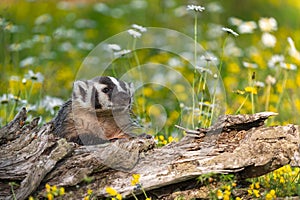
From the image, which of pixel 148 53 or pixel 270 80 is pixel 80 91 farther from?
pixel 148 53

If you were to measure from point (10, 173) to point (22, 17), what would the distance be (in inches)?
314

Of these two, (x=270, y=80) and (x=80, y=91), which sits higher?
(x=80, y=91)

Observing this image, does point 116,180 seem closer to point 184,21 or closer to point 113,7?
point 184,21

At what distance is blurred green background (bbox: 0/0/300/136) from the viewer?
593cm

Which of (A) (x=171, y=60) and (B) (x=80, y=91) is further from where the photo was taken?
(A) (x=171, y=60)

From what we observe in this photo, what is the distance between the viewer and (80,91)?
4.61 meters

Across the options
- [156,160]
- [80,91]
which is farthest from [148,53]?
[156,160]

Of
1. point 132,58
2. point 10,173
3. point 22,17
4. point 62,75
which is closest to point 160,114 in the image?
point 132,58

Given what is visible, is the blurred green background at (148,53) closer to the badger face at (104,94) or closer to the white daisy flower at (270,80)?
the white daisy flower at (270,80)

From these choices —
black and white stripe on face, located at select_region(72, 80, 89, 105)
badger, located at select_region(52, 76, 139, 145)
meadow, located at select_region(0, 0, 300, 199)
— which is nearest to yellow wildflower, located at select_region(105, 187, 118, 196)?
meadow, located at select_region(0, 0, 300, 199)

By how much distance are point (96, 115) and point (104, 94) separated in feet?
0.65

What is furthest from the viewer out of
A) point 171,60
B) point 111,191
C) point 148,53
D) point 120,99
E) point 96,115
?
point 148,53

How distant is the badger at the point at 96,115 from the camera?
4.48 meters

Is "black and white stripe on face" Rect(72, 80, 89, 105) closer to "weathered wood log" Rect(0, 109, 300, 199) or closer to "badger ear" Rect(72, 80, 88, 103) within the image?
"badger ear" Rect(72, 80, 88, 103)
